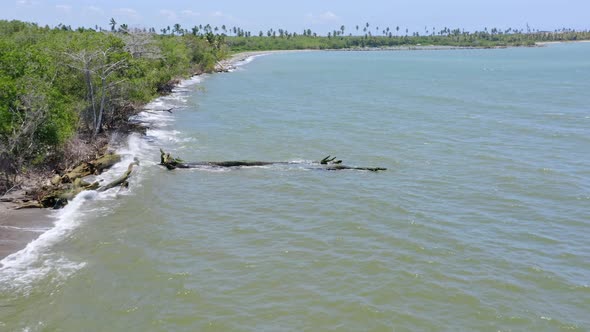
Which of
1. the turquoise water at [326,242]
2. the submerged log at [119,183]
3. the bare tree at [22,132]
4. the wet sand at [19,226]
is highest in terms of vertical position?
the bare tree at [22,132]

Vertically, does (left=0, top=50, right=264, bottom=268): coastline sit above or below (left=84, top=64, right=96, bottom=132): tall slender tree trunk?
below

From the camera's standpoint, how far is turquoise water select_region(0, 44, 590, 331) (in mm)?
16406

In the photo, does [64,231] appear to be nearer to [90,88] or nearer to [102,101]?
[90,88]

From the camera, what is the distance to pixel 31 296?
665 inches

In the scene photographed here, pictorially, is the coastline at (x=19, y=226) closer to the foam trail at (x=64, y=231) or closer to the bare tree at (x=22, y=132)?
the foam trail at (x=64, y=231)

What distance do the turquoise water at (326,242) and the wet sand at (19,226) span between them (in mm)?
579

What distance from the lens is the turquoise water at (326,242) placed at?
646 inches

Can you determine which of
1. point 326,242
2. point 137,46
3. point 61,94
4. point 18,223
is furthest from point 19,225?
point 137,46

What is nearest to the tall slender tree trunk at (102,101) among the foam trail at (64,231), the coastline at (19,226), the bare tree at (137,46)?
the foam trail at (64,231)

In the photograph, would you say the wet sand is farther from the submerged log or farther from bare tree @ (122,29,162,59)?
bare tree @ (122,29,162,59)

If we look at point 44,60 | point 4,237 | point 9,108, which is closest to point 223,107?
point 44,60

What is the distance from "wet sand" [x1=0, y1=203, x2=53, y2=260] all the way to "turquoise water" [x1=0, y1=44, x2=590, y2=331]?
0.58 meters

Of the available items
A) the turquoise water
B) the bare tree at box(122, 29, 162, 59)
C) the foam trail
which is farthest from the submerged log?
the bare tree at box(122, 29, 162, 59)

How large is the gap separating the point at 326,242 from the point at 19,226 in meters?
13.2
